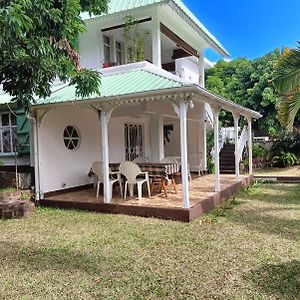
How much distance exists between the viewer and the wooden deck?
7938 mm

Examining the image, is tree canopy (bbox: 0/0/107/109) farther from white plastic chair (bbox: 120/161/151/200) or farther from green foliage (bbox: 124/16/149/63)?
green foliage (bbox: 124/16/149/63)

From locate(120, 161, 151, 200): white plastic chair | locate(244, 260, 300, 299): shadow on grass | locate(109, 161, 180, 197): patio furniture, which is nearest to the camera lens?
locate(244, 260, 300, 299): shadow on grass

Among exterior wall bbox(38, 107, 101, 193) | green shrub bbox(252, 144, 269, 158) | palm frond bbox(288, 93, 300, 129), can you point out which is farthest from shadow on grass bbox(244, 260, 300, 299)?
green shrub bbox(252, 144, 269, 158)

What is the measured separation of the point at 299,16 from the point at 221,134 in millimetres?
7669

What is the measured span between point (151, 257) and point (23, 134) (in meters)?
6.66

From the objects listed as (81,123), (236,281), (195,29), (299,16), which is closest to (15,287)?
(236,281)

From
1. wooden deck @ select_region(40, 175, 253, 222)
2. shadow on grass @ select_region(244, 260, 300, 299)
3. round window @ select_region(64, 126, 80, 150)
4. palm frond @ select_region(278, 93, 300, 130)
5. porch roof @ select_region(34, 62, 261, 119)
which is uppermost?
porch roof @ select_region(34, 62, 261, 119)

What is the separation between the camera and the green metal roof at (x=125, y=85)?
809 centimetres

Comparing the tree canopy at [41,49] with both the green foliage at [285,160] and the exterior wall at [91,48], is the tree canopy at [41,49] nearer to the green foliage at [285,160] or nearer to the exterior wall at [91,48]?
the exterior wall at [91,48]

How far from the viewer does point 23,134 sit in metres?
10.4

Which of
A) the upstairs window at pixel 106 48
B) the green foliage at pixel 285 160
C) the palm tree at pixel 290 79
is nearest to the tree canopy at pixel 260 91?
the green foliage at pixel 285 160

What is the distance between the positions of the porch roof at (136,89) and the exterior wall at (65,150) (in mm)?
923

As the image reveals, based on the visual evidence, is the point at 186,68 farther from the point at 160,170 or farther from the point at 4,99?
the point at 4,99

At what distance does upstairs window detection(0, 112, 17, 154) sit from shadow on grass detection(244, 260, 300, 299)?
871cm
